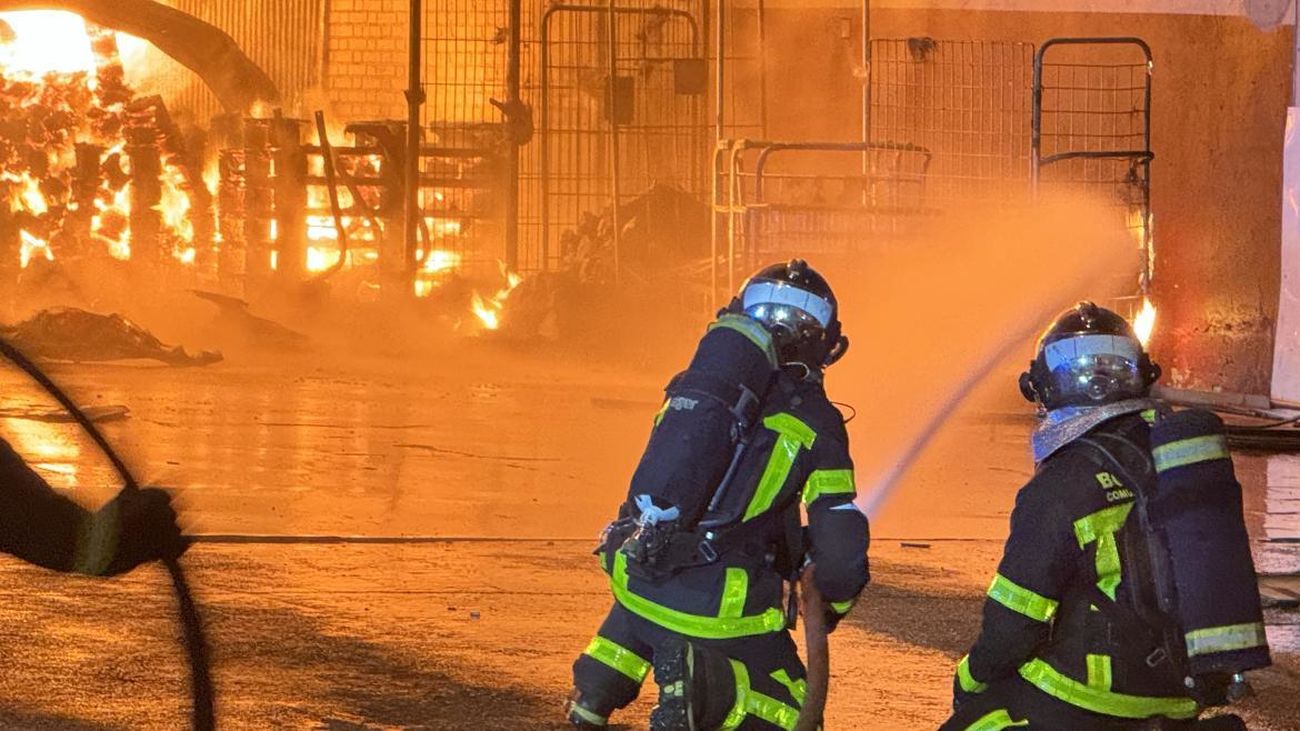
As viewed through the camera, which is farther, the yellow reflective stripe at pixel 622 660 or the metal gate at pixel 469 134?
the metal gate at pixel 469 134

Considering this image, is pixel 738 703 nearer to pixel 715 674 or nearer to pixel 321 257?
pixel 715 674

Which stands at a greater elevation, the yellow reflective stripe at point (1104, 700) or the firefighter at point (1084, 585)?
the firefighter at point (1084, 585)

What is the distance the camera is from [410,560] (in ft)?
27.2

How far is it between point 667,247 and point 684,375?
46.8ft

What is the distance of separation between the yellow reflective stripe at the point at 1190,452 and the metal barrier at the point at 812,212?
34.1 ft

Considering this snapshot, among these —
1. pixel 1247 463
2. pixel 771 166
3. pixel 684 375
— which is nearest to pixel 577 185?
pixel 771 166

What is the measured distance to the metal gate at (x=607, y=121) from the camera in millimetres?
20453

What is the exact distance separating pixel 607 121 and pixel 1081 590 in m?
16.4

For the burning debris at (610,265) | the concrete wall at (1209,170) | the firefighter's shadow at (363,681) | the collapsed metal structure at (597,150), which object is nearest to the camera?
the firefighter's shadow at (363,681)

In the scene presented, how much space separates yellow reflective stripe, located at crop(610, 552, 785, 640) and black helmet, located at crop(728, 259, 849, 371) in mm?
646

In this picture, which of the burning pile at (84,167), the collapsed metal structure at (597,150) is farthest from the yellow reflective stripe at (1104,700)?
the burning pile at (84,167)

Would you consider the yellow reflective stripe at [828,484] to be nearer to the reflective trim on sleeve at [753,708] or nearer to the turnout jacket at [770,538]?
the turnout jacket at [770,538]

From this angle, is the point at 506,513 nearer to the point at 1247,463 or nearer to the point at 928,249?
the point at 1247,463

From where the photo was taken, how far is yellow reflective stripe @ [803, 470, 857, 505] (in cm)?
436
